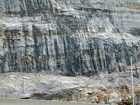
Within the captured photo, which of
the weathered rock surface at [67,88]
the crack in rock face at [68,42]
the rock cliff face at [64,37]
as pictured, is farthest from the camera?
the rock cliff face at [64,37]

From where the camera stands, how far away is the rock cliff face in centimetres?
3266

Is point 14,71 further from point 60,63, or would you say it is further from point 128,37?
point 128,37

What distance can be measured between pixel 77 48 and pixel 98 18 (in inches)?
184

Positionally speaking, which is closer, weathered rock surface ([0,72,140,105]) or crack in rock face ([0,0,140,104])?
weathered rock surface ([0,72,140,105])

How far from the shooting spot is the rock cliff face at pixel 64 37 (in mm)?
32656

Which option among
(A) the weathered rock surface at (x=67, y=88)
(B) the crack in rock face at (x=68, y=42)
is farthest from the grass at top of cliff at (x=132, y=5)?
(A) the weathered rock surface at (x=67, y=88)

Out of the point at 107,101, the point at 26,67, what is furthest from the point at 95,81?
the point at 26,67

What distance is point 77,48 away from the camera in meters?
34.2

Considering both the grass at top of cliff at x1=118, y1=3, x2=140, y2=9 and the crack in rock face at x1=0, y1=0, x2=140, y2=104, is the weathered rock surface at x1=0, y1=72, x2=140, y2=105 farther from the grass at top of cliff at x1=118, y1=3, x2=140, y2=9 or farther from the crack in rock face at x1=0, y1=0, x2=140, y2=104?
the grass at top of cliff at x1=118, y1=3, x2=140, y2=9

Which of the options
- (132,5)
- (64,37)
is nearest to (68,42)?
(64,37)

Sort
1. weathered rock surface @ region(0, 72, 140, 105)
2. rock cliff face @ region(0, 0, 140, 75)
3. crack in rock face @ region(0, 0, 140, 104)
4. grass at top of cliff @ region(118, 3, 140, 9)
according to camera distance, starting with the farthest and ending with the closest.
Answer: grass at top of cliff @ region(118, 3, 140, 9) → rock cliff face @ region(0, 0, 140, 75) → crack in rock face @ region(0, 0, 140, 104) → weathered rock surface @ region(0, 72, 140, 105)

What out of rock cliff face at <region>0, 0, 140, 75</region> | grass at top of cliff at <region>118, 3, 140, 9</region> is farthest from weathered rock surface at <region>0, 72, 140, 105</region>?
grass at top of cliff at <region>118, 3, 140, 9</region>

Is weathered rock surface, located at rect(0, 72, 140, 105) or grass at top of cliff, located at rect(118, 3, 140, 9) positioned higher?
grass at top of cliff, located at rect(118, 3, 140, 9)

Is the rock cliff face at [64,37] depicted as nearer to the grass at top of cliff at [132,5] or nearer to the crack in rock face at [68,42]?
the crack in rock face at [68,42]
